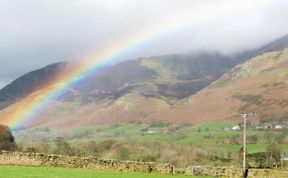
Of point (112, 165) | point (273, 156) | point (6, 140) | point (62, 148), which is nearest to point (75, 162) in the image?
point (112, 165)

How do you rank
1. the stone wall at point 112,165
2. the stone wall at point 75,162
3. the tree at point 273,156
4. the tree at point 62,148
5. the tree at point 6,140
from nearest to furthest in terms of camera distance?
the stone wall at point 75,162
the stone wall at point 112,165
the tree at point 6,140
the tree at point 62,148
the tree at point 273,156

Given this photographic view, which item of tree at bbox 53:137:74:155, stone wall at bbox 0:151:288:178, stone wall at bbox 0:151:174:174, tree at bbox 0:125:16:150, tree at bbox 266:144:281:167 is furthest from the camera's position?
tree at bbox 266:144:281:167

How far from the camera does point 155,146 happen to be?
538ft

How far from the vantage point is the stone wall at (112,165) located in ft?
168

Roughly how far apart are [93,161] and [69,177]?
61.2 ft

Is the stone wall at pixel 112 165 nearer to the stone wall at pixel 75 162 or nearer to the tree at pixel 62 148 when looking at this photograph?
the stone wall at pixel 75 162

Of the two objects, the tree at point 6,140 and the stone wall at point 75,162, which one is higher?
the tree at point 6,140

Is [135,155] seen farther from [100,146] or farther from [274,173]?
[274,173]

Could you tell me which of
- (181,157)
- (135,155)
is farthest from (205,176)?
(135,155)

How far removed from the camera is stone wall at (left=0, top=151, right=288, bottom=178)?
5106 cm

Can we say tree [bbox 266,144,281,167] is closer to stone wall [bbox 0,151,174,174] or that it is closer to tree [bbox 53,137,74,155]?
tree [bbox 53,137,74,155]

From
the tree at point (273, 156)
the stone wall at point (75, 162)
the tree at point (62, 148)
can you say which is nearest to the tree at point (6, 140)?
the tree at point (62, 148)

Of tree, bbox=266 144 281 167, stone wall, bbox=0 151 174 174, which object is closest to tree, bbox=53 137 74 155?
tree, bbox=266 144 281 167

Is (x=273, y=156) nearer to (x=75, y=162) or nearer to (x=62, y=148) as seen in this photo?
(x=62, y=148)
